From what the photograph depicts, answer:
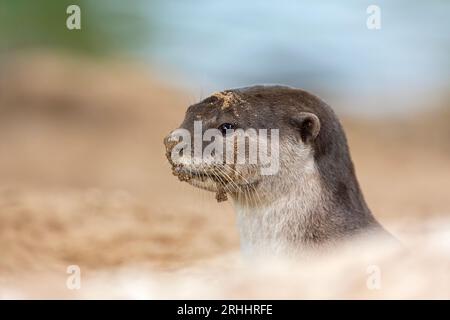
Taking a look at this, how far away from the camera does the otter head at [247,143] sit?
16.5 feet

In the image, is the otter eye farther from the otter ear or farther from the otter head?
the otter ear

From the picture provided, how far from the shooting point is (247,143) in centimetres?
514

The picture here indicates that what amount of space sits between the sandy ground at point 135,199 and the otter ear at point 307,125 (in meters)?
0.67

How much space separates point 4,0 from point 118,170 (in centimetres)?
599

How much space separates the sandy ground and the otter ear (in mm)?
666

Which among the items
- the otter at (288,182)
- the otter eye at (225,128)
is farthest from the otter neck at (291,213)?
the otter eye at (225,128)

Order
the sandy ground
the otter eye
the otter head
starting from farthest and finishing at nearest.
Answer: the otter eye → the otter head → the sandy ground

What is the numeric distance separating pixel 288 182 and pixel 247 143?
0.30 metres

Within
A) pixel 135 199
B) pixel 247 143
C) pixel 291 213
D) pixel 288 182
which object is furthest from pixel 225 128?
pixel 135 199

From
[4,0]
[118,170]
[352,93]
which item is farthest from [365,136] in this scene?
[4,0]

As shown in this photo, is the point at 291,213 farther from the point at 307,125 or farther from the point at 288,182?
the point at 307,125

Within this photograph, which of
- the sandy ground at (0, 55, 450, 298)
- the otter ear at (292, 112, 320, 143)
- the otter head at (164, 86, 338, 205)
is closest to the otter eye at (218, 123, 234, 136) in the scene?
the otter head at (164, 86, 338, 205)

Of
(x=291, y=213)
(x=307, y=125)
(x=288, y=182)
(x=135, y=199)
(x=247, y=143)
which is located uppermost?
(x=135, y=199)

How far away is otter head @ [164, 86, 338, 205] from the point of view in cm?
503
